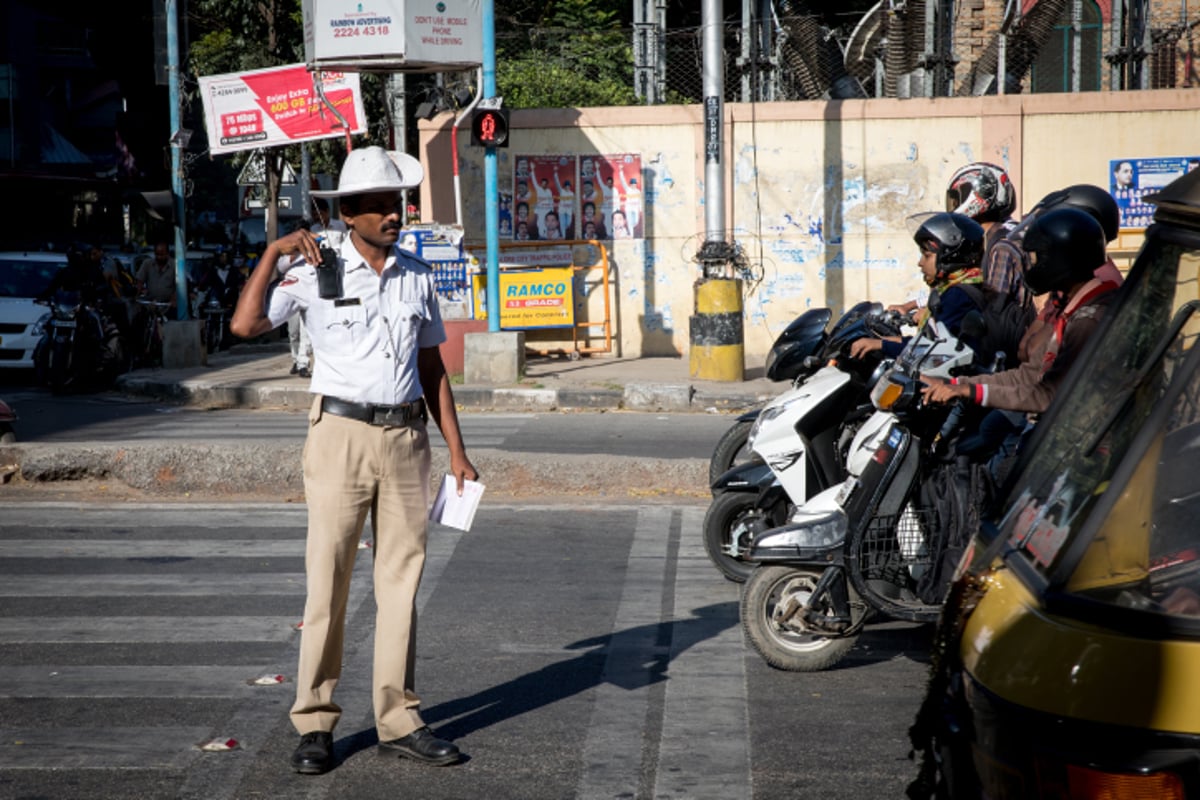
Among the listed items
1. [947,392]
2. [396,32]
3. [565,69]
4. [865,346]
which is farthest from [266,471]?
[565,69]

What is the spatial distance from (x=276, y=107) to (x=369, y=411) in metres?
13.5

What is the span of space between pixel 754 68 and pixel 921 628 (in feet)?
41.9

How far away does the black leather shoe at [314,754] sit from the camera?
14.9 ft

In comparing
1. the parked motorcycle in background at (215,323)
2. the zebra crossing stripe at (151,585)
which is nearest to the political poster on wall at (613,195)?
the parked motorcycle in background at (215,323)

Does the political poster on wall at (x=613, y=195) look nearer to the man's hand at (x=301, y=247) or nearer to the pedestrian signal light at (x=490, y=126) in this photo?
the pedestrian signal light at (x=490, y=126)

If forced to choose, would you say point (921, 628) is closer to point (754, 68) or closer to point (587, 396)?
point (587, 396)

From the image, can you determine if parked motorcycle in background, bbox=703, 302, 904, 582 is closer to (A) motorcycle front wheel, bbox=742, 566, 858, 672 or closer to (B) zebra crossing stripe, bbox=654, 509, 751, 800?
(B) zebra crossing stripe, bbox=654, 509, 751, 800

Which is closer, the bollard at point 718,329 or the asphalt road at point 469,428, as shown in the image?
the asphalt road at point 469,428

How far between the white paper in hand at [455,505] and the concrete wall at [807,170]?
500 inches

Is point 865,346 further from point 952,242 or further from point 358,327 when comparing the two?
point 358,327

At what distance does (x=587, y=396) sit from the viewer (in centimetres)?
1473

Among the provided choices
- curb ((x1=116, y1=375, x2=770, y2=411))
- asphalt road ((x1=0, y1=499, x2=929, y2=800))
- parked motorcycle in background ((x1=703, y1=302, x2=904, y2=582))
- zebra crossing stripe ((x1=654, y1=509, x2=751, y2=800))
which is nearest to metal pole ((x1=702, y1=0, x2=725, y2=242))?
curb ((x1=116, y1=375, x2=770, y2=411))

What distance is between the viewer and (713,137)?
15219 mm

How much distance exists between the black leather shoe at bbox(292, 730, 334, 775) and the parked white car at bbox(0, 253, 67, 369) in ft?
48.0
